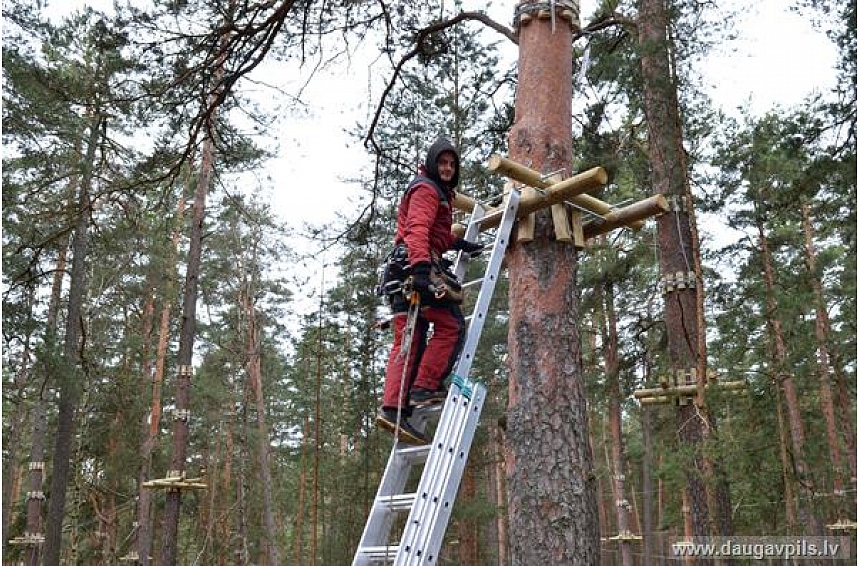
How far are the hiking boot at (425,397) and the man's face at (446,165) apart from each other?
1234mm

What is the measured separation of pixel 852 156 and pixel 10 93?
11279mm

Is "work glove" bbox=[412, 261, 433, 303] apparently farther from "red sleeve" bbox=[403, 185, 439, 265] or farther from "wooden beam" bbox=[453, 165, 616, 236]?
"wooden beam" bbox=[453, 165, 616, 236]

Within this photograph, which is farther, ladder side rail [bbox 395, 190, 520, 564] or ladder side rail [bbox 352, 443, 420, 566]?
ladder side rail [bbox 352, 443, 420, 566]

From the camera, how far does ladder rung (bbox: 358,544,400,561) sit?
3.18 m

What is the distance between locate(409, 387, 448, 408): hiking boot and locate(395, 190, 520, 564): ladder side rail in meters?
0.20

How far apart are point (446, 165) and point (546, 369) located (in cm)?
130

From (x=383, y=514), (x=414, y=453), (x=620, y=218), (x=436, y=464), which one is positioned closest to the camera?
(x=436, y=464)

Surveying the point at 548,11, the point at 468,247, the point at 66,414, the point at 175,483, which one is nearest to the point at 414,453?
the point at 468,247

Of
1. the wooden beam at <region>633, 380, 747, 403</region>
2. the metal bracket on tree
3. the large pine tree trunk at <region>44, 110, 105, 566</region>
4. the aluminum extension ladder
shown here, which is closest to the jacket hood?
the aluminum extension ladder

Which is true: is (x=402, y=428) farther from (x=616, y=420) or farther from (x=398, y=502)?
(x=616, y=420)

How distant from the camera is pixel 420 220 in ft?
12.6

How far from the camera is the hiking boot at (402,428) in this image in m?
3.74

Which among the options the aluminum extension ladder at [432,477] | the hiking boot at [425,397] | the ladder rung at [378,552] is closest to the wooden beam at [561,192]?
the aluminum extension ladder at [432,477]

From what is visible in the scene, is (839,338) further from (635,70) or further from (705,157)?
(635,70)
